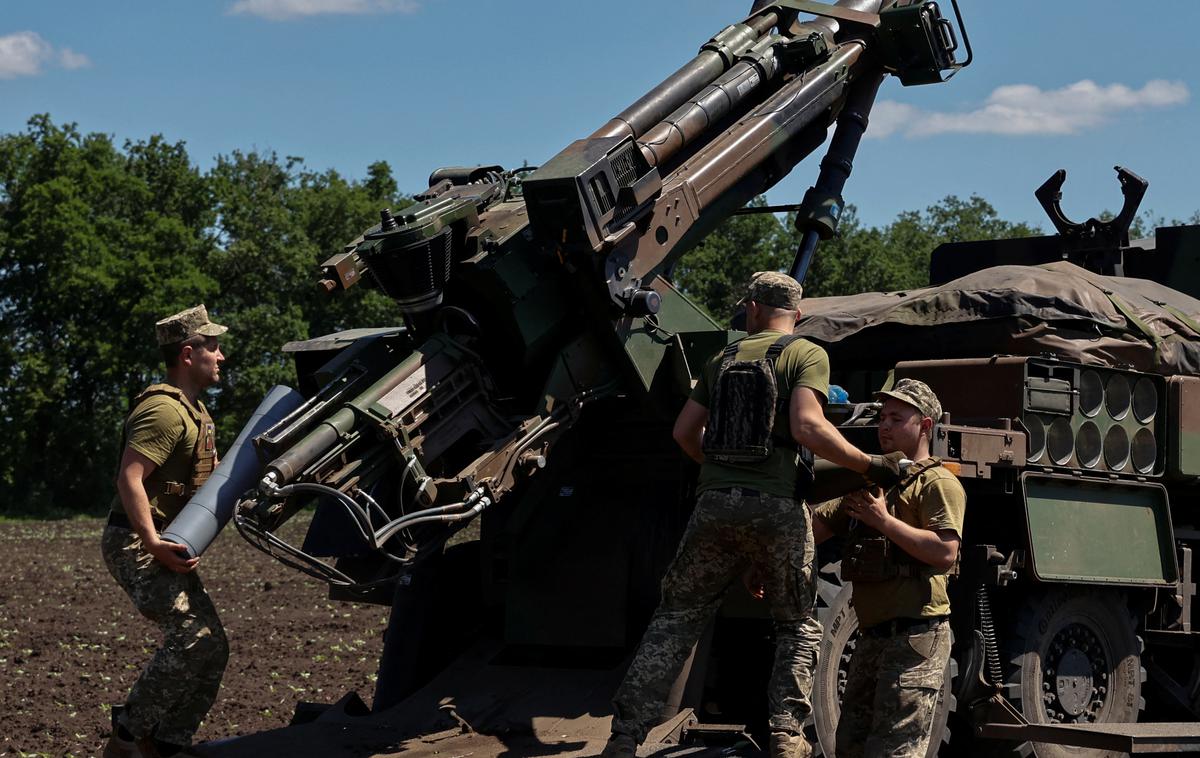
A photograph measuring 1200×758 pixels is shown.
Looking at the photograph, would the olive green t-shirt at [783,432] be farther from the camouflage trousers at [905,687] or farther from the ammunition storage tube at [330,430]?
the ammunition storage tube at [330,430]

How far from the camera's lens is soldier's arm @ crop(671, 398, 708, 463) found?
6.21 m

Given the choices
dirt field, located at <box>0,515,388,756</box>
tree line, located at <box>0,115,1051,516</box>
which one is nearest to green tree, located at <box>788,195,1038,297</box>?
tree line, located at <box>0,115,1051,516</box>

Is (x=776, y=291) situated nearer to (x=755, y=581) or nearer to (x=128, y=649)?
(x=755, y=581)

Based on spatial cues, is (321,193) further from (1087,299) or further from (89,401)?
Answer: (1087,299)

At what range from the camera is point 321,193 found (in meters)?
51.6

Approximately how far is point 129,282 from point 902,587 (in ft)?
129

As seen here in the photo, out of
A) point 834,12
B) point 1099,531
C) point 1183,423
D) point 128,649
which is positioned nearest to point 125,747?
point 1099,531

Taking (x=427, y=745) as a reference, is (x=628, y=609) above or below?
Result: above

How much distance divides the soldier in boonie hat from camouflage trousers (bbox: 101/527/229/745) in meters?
0.87

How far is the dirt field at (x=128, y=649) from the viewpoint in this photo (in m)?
9.69

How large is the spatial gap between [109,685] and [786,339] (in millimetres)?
6921

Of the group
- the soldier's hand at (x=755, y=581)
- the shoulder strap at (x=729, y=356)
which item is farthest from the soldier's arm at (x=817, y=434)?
the soldier's hand at (x=755, y=581)

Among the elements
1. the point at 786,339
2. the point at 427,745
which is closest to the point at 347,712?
the point at 427,745

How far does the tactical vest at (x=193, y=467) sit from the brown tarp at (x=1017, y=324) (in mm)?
3182
